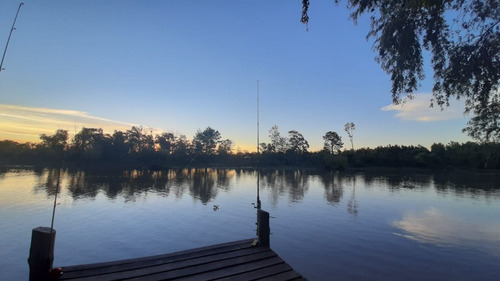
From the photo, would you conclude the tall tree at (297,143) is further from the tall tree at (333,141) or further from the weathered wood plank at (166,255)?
the weathered wood plank at (166,255)

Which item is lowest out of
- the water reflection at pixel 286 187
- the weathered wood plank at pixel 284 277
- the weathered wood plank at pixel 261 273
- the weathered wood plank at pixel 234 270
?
the water reflection at pixel 286 187

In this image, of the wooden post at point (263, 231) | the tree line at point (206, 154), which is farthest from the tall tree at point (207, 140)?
the wooden post at point (263, 231)

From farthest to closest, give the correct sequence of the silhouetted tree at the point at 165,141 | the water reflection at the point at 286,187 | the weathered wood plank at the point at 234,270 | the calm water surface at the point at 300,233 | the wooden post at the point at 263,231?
the silhouetted tree at the point at 165,141 < the water reflection at the point at 286,187 < the calm water surface at the point at 300,233 < the wooden post at the point at 263,231 < the weathered wood plank at the point at 234,270

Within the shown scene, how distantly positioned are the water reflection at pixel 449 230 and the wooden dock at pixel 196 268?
37.1 ft

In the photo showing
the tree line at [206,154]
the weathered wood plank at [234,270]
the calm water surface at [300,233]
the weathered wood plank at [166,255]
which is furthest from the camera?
the tree line at [206,154]

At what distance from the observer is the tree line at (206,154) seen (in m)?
87.6

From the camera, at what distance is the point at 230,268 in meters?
6.07

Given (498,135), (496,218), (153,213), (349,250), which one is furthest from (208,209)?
(496,218)

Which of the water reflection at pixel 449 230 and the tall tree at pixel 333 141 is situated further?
the tall tree at pixel 333 141

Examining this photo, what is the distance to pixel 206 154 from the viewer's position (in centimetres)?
11812

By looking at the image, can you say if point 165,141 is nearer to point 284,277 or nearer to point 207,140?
point 207,140

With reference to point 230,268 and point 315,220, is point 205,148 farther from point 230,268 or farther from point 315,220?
point 230,268

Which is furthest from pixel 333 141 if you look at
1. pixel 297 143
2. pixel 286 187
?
pixel 286 187

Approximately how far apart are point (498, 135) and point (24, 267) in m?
19.0
